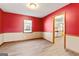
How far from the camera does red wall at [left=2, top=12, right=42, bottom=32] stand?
138cm

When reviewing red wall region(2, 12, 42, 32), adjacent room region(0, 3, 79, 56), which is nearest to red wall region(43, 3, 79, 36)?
adjacent room region(0, 3, 79, 56)

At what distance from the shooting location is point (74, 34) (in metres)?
1.43

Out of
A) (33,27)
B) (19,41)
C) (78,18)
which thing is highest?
(78,18)

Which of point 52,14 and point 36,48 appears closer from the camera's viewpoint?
point 52,14

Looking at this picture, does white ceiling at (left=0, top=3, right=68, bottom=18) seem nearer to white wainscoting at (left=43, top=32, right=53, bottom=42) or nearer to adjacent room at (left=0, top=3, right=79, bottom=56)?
adjacent room at (left=0, top=3, right=79, bottom=56)

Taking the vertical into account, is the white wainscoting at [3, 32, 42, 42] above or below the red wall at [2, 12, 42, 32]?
below

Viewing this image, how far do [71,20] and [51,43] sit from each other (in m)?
0.43

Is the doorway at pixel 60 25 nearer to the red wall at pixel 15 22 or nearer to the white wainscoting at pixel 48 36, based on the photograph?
the white wainscoting at pixel 48 36

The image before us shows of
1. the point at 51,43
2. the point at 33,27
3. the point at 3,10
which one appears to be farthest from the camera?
the point at 51,43

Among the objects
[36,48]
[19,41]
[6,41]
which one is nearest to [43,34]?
[36,48]

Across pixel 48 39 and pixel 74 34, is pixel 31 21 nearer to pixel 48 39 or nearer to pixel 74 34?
pixel 48 39

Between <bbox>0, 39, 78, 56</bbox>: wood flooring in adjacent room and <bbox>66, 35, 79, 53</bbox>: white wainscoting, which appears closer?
<bbox>66, 35, 79, 53</bbox>: white wainscoting

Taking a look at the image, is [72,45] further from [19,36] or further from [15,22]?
[15,22]

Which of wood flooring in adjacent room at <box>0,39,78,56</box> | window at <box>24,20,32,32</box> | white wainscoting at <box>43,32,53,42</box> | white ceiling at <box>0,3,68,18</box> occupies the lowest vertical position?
wood flooring in adjacent room at <box>0,39,78,56</box>
